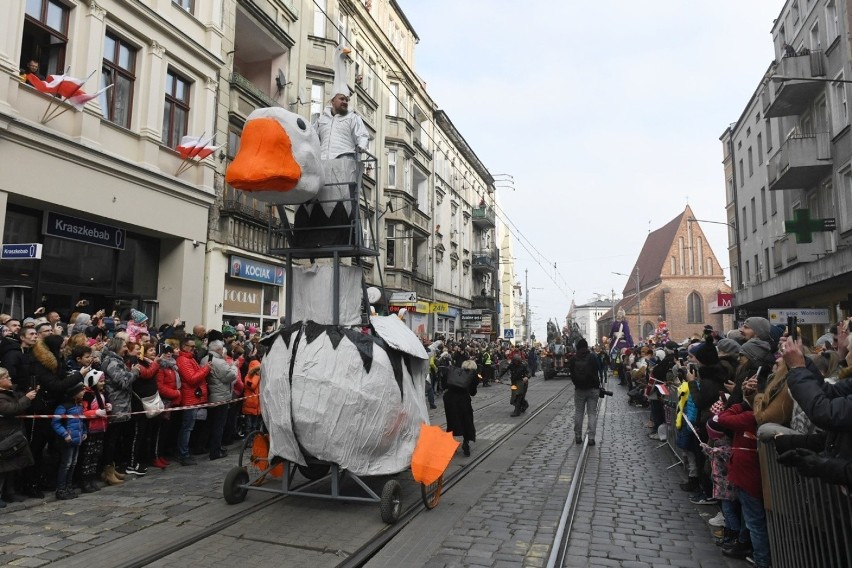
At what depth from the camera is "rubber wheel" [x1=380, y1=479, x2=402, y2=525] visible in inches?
218

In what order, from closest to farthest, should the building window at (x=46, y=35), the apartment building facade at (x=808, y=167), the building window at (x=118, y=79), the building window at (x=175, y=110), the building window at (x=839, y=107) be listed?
the building window at (x=46, y=35)
the building window at (x=118, y=79)
the building window at (x=175, y=110)
the apartment building facade at (x=808, y=167)
the building window at (x=839, y=107)

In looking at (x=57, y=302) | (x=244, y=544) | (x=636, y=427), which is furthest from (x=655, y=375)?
(x=57, y=302)

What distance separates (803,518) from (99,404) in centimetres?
698

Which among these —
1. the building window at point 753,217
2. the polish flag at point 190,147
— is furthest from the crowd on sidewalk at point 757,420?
the building window at point 753,217

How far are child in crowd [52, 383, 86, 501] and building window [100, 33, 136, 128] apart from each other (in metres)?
8.37

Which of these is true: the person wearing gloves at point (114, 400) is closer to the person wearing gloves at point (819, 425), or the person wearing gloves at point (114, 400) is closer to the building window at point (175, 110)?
the person wearing gloves at point (819, 425)

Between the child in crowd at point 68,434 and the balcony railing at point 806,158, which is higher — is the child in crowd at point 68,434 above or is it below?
below

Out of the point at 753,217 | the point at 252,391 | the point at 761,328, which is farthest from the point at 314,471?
the point at 753,217

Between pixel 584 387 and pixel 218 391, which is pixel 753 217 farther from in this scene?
pixel 218 391

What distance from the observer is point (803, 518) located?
3.44 meters

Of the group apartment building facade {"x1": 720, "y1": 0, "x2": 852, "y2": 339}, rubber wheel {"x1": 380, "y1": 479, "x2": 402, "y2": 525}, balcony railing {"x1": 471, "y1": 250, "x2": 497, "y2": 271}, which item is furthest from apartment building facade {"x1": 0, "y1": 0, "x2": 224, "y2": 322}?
balcony railing {"x1": 471, "y1": 250, "x2": 497, "y2": 271}

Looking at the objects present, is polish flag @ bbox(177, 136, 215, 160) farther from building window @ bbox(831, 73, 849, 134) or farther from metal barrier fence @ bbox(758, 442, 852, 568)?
building window @ bbox(831, 73, 849, 134)

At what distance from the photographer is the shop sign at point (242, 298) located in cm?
1688

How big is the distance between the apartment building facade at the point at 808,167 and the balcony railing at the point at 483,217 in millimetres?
20672
